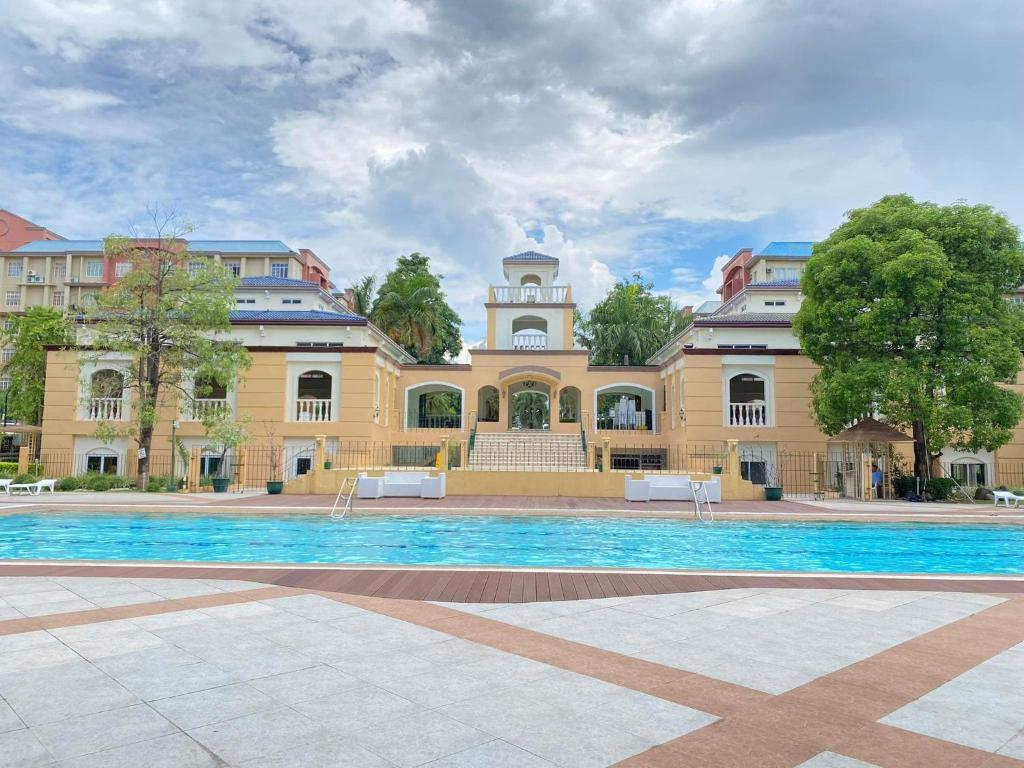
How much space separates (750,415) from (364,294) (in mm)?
26876

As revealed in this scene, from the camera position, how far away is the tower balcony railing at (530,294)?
110 feet

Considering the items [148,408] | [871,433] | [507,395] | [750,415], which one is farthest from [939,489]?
[148,408]

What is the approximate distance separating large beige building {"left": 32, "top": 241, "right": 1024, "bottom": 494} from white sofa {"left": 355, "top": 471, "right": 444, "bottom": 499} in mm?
2524

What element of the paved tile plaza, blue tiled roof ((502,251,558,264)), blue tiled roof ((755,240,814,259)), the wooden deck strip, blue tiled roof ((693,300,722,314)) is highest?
blue tiled roof ((755,240,814,259))

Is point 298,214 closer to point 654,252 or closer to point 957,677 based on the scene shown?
point 654,252

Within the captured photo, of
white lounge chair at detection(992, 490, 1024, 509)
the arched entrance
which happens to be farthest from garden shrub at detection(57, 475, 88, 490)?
the arched entrance

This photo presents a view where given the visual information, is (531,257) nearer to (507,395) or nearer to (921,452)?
(507,395)

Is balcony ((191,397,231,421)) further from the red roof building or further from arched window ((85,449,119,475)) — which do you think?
the red roof building

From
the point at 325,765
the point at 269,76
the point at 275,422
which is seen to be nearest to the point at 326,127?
the point at 269,76

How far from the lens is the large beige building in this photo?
2709 cm

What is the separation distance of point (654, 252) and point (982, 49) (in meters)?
26.1

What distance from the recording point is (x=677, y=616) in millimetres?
6613

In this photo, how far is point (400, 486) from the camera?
21188 mm

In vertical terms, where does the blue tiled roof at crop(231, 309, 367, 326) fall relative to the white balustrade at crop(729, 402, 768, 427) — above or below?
above
